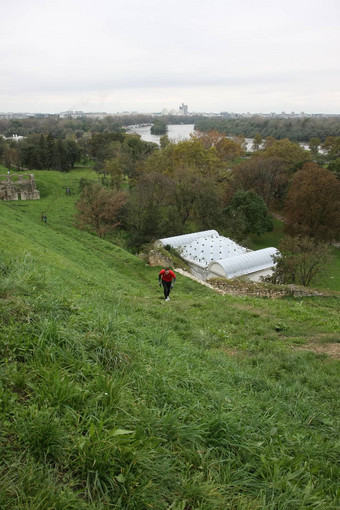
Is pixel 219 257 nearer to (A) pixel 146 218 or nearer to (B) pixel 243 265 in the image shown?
(B) pixel 243 265

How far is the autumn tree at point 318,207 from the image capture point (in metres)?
29.6

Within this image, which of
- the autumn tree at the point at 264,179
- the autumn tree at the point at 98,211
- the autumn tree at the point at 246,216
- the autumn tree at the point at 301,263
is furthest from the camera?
the autumn tree at the point at 264,179

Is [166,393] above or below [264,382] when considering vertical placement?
above

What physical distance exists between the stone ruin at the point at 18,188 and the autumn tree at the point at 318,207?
Answer: 83.1 ft

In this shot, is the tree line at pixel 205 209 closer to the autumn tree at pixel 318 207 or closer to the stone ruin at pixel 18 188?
the autumn tree at pixel 318 207

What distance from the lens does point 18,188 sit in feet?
108

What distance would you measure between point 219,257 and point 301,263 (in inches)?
229

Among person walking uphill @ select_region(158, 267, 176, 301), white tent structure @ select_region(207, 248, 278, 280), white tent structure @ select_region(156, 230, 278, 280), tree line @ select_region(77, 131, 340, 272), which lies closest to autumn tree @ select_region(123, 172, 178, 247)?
tree line @ select_region(77, 131, 340, 272)

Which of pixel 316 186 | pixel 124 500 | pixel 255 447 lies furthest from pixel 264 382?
pixel 316 186

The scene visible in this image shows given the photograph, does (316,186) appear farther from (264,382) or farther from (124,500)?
(124,500)

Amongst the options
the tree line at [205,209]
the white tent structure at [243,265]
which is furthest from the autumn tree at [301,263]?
the tree line at [205,209]

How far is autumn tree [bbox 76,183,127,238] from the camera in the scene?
1019 inches

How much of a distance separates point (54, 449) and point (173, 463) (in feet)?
3.11

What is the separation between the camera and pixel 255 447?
3146mm
